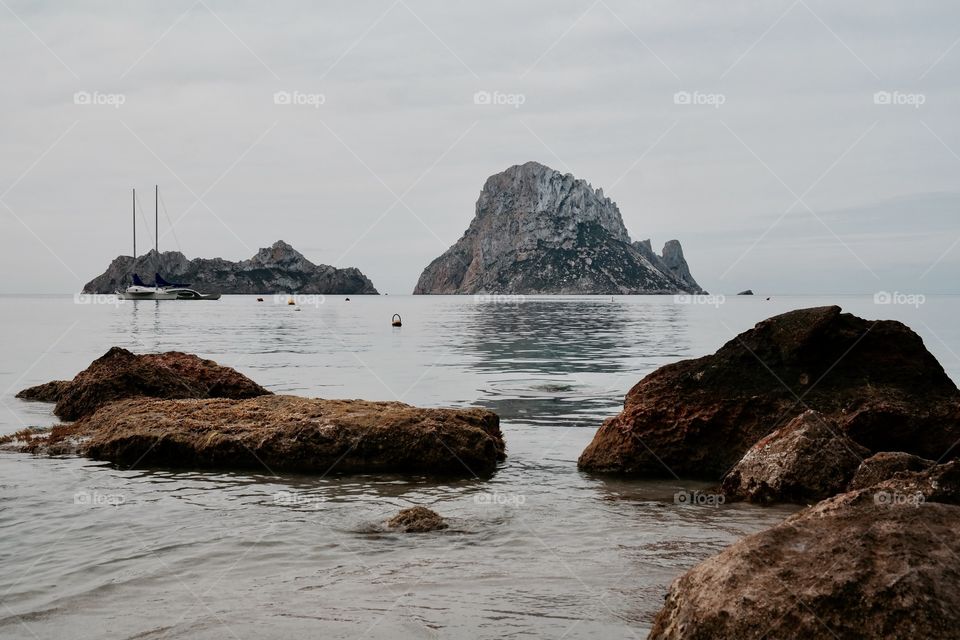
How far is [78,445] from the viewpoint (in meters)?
13.5

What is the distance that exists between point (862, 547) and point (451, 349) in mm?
35942

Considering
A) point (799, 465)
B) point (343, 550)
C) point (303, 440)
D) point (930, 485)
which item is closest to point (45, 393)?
point (303, 440)

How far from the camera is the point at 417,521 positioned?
29.4ft

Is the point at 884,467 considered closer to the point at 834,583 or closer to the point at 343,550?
the point at 834,583

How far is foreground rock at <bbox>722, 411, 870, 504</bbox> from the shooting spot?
33.4ft

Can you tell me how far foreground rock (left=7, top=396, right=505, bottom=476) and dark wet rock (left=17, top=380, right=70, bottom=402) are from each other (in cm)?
827

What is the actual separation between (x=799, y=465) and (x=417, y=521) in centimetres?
505

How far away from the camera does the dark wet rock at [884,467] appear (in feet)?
28.6

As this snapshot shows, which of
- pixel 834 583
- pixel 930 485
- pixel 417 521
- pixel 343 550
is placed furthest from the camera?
pixel 417 521

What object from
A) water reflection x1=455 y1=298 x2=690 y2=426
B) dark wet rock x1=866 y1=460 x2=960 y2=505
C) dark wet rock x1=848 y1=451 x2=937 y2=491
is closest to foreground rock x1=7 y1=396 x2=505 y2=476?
water reflection x1=455 y1=298 x2=690 y2=426

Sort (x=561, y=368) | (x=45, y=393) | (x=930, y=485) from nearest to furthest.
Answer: (x=930, y=485)
(x=45, y=393)
(x=561, y=368)

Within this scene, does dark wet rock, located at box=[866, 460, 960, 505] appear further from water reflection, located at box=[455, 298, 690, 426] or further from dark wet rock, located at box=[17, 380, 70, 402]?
dark wet rock, located at box=[17, 380, 70, 402]

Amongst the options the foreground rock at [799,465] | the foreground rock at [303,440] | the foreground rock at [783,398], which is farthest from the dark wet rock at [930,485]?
the foreground rock at [303,440]

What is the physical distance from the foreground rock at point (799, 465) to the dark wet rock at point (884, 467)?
34.1 inches
